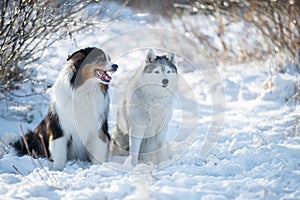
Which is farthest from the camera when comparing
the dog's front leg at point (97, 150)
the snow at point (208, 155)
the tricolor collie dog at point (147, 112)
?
the tricolor collie dog at point (147, 112)

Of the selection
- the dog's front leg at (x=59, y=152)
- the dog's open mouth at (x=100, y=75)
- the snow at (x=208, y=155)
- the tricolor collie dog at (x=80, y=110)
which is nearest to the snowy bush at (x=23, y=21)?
the snow at (x=208, y=155)

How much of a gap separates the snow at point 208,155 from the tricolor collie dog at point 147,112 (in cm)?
36

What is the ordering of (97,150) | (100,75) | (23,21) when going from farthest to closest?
(23,21), (97,150), (100,75)

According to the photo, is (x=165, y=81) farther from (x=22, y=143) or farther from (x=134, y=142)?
(x=22, y=143)

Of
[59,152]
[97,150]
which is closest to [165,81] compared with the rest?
[97,150]

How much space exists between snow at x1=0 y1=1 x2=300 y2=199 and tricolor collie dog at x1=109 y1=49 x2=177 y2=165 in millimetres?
358

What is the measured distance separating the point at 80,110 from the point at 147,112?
80 centimetres

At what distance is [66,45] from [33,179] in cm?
330

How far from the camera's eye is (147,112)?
191 inches

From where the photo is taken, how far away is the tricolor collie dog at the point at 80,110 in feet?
14.4

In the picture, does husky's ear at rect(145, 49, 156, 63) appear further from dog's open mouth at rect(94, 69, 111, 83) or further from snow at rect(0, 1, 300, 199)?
snow at rect(0, 1, 300, 199)

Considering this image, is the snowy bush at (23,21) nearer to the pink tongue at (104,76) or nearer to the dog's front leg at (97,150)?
the pink tongue at (104,76)

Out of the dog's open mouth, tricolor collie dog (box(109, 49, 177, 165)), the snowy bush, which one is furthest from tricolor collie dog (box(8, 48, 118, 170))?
the snowy bush

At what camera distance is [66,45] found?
648cm
